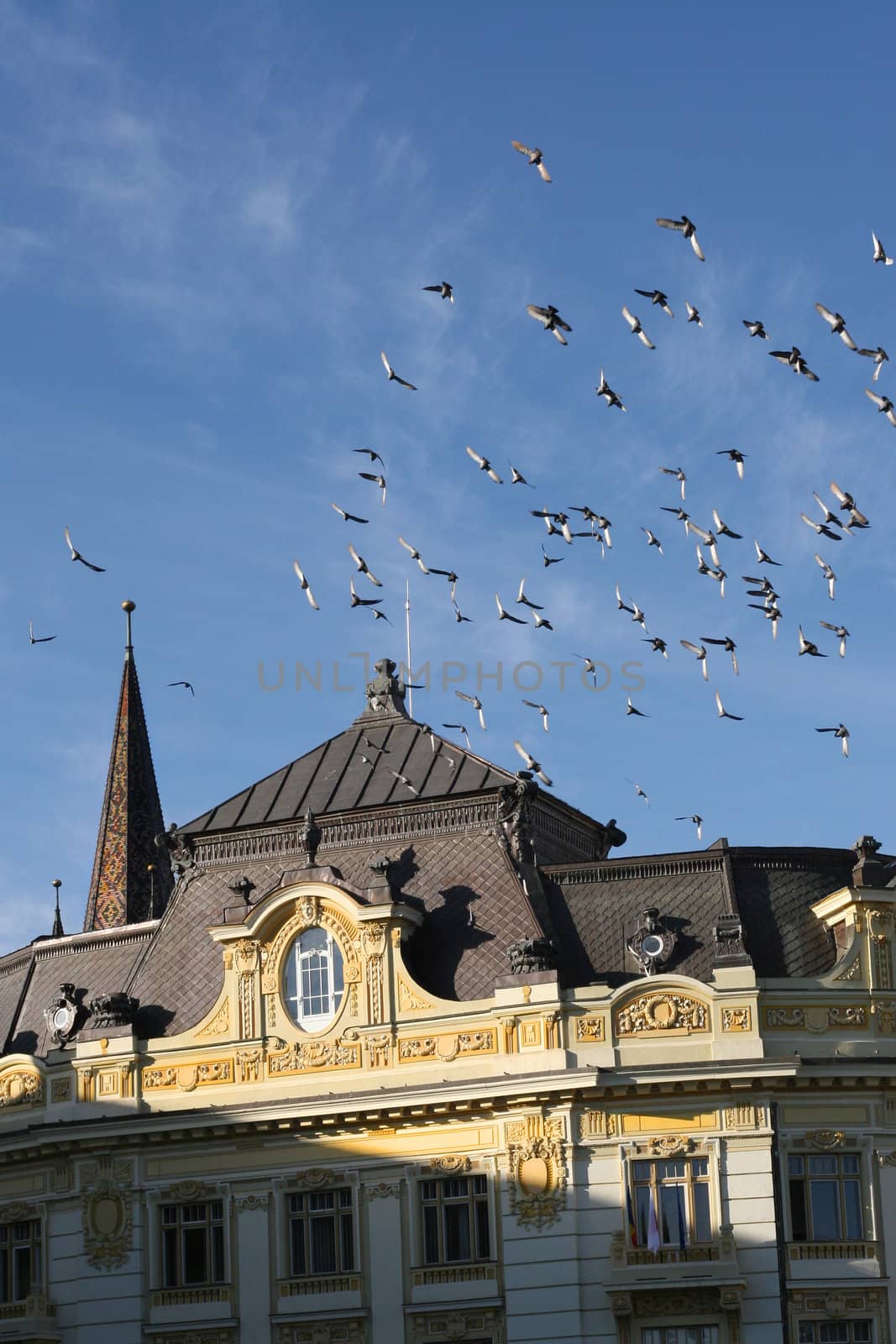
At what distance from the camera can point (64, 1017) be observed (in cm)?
6391

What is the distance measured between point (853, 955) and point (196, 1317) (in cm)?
1659

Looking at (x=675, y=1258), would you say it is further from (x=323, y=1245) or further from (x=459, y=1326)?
(x=323, y=1245)

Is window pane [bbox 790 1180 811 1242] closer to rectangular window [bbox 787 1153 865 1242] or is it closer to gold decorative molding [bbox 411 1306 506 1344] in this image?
rectangular window [bbox 787 1153 865 1242]

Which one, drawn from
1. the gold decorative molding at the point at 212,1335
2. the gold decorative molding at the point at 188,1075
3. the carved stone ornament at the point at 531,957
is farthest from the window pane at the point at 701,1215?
the gold decorative molding at the point at 188,1075

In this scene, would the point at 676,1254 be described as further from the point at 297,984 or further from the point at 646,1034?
the point at 297,984

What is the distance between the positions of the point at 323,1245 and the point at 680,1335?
833 centimetres

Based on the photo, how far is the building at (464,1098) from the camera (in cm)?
5678

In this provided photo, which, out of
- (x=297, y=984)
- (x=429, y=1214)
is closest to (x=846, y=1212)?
(x=429, y=1214)

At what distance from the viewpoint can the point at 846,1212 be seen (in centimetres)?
5709

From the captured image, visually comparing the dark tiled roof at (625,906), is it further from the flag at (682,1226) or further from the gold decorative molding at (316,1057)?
the gold decorative molding at (316,1057)

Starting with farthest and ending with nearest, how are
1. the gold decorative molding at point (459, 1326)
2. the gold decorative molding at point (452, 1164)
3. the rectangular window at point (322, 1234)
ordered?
the rectangular window at point (322, 1234), the gold decorative molding at point (452, 1164), the gold decorative molding at point (459, 1326)

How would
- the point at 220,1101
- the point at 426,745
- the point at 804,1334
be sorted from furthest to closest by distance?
the point at 426,745 < the point at 220,1101 < the point at 804,1334

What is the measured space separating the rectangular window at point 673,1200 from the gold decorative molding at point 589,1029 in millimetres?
2810

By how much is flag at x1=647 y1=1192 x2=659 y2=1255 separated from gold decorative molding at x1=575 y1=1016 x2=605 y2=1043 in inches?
150
